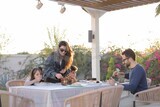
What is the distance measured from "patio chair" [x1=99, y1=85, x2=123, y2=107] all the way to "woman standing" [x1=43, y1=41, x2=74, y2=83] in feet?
2.36

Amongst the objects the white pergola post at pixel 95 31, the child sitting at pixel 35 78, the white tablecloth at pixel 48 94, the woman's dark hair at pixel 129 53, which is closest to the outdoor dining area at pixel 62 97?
the white tablecloth at pixel 48 94

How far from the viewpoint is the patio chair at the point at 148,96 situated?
4.23m

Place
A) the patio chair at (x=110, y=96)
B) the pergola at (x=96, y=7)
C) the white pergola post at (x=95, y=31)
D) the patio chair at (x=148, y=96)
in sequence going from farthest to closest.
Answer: the white pergola post at (x=95, y=31), the pergola at (x=96, y=7), the patio chair at (x=148, y=96), the patio chair at (x=110, y=96)

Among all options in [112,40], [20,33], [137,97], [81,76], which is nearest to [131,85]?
[137,97]

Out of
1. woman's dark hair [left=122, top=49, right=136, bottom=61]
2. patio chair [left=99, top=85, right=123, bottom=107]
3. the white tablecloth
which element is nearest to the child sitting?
the white tablecloth

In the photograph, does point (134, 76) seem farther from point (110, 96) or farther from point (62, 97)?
point (62, 97)

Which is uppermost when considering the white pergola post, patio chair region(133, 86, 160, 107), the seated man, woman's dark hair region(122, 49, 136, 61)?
the white pergola post

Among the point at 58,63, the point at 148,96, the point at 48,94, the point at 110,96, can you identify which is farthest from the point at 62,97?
the point at 148,96

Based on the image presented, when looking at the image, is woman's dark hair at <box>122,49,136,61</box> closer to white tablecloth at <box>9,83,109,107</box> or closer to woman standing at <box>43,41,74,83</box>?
woman standing at <box>43,41,74,83</box>

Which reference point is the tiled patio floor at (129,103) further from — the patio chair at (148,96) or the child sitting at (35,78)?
the child sitting at (35,78)

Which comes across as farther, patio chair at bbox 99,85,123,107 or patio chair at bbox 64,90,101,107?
patio chair at bbox 99,85,123,107

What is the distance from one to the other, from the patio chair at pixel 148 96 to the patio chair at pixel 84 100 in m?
1.05

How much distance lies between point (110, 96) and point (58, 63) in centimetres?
98

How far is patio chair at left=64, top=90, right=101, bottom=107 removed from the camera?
3.22 m
